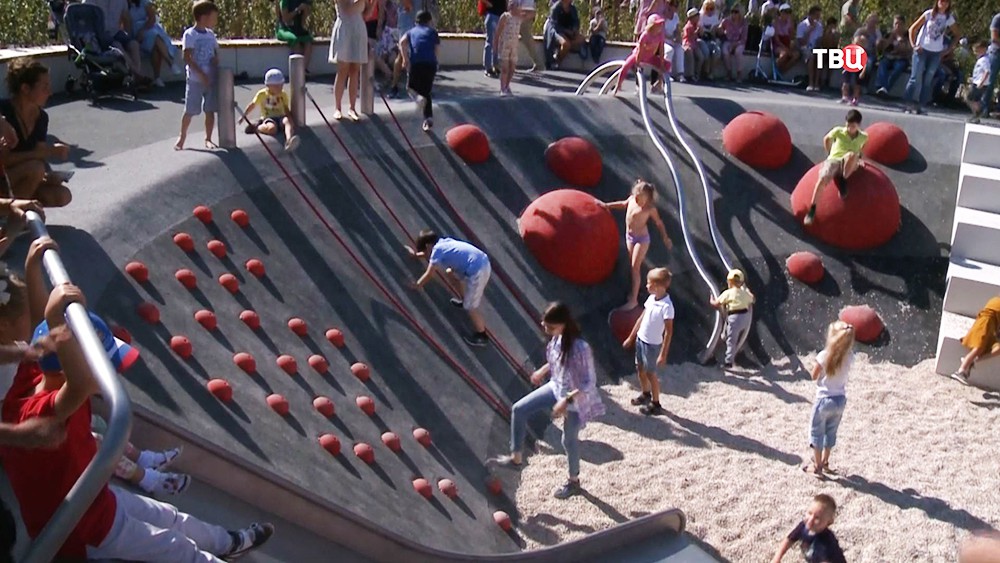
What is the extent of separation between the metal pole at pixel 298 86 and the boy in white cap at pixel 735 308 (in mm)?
4500

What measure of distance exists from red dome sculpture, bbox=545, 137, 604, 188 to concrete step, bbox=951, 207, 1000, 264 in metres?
4.10

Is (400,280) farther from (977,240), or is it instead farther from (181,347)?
(977,240)

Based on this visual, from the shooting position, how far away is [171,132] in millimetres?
9891

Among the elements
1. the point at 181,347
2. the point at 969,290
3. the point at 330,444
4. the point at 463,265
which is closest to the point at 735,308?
the point at 969,290

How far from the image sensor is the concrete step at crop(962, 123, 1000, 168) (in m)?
12.1

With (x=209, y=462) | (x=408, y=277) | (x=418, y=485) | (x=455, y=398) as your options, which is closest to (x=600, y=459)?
(x=455, y=398)

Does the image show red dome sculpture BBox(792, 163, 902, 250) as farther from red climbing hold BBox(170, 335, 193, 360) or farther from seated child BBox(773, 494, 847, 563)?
red climbing hold BBox(170, 335, 193, 360)

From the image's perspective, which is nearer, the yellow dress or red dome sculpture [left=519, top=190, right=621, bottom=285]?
the yellow dress

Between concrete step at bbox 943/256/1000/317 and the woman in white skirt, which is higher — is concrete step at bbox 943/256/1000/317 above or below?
below

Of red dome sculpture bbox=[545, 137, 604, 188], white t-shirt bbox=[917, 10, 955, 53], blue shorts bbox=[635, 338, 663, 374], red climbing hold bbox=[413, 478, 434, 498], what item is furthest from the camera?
white t-shirt bbox=[917, 10, 955, 53]

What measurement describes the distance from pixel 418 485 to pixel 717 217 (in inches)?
236

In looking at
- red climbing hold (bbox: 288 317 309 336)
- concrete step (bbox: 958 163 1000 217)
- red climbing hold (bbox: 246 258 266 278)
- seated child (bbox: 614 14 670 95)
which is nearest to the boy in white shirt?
red climbing hold (bbox: 288 317 309 336)

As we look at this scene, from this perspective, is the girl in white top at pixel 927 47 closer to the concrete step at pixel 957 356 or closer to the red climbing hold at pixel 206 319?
the concrete step at pixel 957 356

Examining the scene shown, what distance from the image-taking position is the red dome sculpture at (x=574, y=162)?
1114cm
